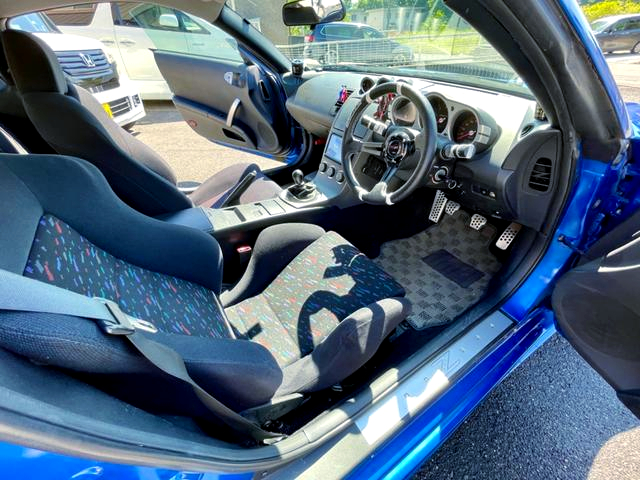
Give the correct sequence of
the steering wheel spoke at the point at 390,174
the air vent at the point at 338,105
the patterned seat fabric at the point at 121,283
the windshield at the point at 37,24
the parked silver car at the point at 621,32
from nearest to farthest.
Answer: the patterned seat fabric at the point at 121,283 < the steering wheel spoke at the point at 390,174 < the air vent at the point at 338,105 < the windshield at the point at 37,24 < the parked silver car at the point at 621,32

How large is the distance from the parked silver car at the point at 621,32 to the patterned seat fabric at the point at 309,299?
1118cm

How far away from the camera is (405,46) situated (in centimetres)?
204

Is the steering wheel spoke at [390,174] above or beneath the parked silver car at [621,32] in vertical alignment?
beneath

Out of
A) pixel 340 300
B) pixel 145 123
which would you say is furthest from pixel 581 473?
pixel 145 123

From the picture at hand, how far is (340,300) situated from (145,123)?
4.71 metres

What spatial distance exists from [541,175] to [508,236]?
49cm

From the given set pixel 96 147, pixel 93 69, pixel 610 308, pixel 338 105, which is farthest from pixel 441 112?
pixel 93 69

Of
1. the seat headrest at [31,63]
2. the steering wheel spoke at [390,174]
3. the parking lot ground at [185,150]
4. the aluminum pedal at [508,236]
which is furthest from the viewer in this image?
the parking lot ground at [185,150]

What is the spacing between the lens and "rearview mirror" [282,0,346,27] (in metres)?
1.87

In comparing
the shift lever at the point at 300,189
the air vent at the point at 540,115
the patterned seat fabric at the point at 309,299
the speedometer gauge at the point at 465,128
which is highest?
the air vent at the point at 540,115

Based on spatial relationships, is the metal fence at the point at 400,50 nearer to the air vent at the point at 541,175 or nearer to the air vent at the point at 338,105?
the air vent at the point at 338,105

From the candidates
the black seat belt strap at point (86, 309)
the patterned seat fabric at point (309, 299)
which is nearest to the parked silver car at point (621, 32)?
the patterned seat fabric at point (309, 299)

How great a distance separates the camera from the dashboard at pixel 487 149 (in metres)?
1.27

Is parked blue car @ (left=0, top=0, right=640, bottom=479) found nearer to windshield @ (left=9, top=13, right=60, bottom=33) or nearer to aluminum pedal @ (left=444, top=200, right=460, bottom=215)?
aluminum pedal @ (left=444, top=200, right=460, bottom=215)
